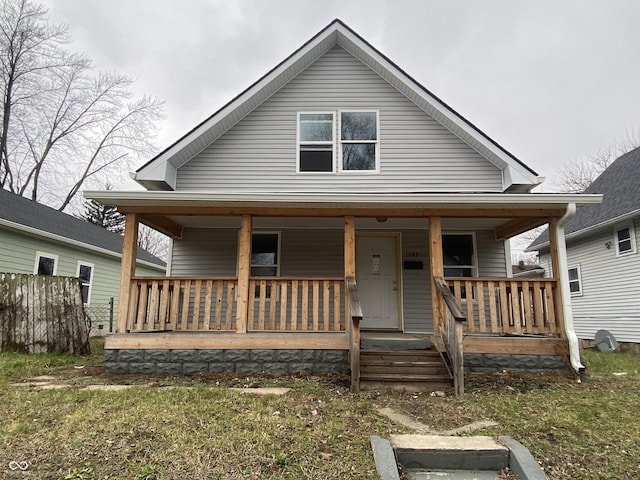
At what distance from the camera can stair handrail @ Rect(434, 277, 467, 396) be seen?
492 centimetres

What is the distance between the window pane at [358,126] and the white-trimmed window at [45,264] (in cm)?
912

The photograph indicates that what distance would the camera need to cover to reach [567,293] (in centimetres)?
591

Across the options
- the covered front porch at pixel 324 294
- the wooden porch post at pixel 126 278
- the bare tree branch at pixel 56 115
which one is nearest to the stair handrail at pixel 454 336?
the covered front porch at pixel 324 294

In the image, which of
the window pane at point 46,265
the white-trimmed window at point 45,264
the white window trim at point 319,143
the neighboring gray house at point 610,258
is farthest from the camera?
the window pane at point 46,265

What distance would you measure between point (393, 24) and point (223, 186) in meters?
10.4

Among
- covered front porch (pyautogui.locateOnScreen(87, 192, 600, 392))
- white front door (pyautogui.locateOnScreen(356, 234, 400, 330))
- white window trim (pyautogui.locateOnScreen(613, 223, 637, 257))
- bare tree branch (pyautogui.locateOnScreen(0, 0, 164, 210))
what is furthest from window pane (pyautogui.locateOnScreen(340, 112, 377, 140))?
bare tree branch (pyautogui.locateOnScreen(0, 0, 164, 210))

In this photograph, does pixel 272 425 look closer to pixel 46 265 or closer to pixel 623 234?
pixel 623 234

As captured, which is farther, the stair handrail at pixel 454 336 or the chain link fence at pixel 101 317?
the chain link fence at pixel 101 317

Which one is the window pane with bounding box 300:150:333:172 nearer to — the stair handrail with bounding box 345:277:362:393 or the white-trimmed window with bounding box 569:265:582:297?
the stair handrail with bounding box 345:277:362:393

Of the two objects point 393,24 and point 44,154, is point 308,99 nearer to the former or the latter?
point 393,24

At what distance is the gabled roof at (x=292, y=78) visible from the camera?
7.72 meters

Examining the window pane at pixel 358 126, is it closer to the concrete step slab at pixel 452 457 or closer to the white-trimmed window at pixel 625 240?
the concrete step slab at pixel 452 457

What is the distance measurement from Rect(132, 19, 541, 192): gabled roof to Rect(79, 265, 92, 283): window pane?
681 centimetres

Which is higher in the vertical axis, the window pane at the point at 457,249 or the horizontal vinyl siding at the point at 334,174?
the horizontal vinyl siding at the point at 334,174
